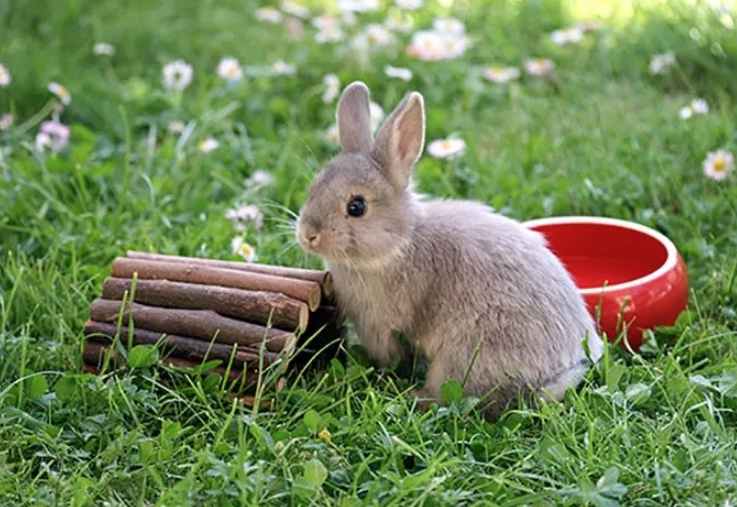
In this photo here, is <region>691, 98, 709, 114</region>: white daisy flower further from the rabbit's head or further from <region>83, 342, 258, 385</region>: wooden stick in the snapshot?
<region>83, 342, 258, 385</region>: wooden stick

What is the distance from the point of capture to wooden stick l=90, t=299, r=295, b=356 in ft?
11.2

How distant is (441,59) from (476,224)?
7.66 ft

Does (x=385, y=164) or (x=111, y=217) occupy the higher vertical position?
(x=385, y=164)

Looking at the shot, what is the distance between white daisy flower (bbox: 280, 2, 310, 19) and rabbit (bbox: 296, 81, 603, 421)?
3297mm

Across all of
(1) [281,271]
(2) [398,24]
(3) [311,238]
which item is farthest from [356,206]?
(2) [398,24]

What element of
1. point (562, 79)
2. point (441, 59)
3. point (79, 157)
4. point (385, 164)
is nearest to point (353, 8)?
point (441, 59)

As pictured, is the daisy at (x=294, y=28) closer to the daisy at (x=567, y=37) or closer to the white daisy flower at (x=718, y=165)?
the daisy at (x=567, y=37)

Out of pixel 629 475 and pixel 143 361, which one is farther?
pixel 143 361

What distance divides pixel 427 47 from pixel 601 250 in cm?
193

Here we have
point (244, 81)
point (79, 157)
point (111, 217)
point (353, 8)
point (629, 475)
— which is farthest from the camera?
point (353, 8)

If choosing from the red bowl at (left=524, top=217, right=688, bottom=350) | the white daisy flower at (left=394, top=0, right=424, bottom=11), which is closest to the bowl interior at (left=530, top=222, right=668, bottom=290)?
the red bowl at (left=524, top=217, right=688, bottom=350)

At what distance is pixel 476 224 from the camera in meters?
3.66

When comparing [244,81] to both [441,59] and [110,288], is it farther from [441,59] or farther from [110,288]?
[110,288]

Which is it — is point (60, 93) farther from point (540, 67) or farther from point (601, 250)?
point (601, 250)
